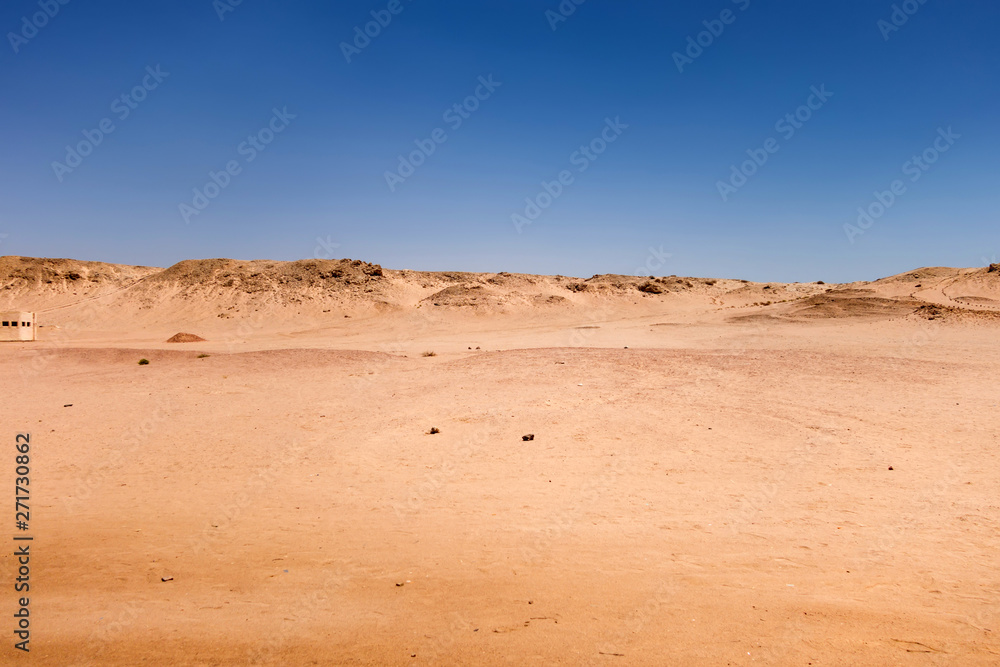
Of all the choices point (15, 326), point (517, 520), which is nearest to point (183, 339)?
point (15, 326)

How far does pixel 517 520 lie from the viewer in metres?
5.73

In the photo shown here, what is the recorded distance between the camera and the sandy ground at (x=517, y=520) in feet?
12.6

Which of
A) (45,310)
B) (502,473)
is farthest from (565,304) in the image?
(45,310)

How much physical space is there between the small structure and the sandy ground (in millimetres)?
18470

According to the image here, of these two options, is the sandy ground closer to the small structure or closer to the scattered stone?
the scattered stone

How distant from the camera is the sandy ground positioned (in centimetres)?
383

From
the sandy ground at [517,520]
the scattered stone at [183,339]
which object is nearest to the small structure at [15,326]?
the scattered stone at [183,339]

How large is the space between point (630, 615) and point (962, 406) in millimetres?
9792

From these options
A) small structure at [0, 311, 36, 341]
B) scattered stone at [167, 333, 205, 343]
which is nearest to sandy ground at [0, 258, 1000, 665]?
scattered stone at [167, 333, 205, 343]

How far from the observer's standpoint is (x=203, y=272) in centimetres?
4359

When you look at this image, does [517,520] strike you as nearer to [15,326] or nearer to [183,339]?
[183,339]

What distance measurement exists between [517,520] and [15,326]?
32.3 meters

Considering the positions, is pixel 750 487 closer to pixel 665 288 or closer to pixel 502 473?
pixel 502 473

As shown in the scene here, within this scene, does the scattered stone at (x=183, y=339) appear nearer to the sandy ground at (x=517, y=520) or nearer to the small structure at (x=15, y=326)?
the small structure at (x=15, y=326)
